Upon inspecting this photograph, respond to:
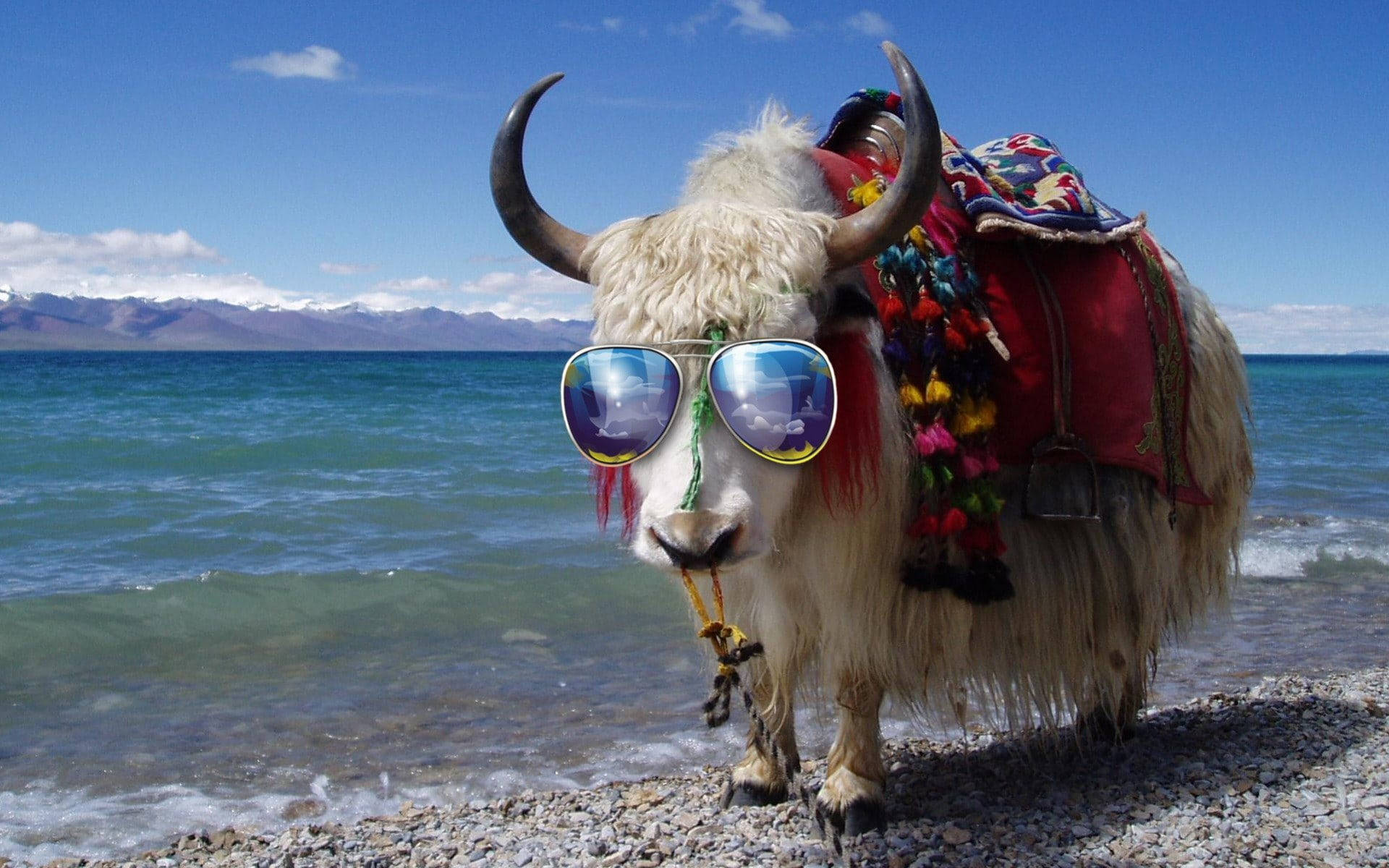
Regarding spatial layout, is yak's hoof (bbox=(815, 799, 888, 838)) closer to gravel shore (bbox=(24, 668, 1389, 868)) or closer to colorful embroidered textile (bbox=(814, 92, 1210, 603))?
gravel shore (bbox=(24, 668, 1389, 868))

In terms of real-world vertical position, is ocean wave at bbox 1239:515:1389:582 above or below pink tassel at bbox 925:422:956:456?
below

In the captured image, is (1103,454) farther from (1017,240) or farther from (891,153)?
(891,153)

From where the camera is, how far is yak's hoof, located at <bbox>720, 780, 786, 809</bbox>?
2.66 m

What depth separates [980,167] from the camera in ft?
7.97

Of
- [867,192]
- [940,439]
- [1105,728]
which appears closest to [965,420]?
[940,439]

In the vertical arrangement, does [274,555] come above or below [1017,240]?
below

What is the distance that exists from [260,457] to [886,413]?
10996mm

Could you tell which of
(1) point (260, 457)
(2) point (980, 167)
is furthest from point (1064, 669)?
(1) point (260, 457)

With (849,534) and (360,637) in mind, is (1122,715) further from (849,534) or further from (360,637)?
(360,637)

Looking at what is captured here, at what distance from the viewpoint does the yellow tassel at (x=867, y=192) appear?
2115mm

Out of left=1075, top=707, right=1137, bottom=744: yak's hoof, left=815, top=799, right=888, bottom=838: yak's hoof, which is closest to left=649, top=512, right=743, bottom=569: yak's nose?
left=815, top=799, right=888, bottom=838: yak's hoof

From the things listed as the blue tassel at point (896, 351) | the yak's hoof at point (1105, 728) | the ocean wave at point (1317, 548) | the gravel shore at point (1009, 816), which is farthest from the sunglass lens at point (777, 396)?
the ocean wave at point (1317, 548)

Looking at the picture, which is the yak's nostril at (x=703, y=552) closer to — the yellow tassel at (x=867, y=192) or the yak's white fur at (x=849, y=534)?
the yak's white fur at (x=849, y=534)

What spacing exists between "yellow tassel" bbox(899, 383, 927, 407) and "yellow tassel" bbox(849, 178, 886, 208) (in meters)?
0.35
